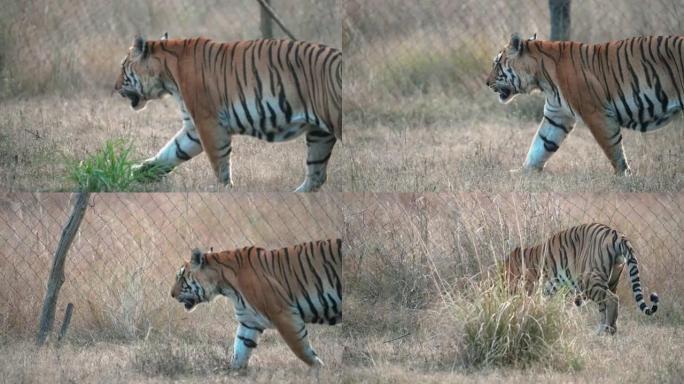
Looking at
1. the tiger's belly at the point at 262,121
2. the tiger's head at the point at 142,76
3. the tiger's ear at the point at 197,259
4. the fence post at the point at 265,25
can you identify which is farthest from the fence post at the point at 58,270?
the fence post at the point at 265,25

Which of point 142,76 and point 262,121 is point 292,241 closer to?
point 262,121

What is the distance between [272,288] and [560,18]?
5.07 m

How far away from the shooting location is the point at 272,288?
862 cm

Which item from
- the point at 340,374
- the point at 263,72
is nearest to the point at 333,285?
the point at 340,374

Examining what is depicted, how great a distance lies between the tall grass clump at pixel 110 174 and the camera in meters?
9.19

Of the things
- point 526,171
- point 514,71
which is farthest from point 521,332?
point 514,71

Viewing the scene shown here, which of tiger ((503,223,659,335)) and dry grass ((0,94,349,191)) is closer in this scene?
tiger ((503,223,659,335))

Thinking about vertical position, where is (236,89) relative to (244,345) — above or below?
above

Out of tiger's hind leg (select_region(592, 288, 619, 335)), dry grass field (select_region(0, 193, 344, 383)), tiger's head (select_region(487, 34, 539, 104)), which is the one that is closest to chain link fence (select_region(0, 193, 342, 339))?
dry grass field (select_region(0, 193, 344, 383))

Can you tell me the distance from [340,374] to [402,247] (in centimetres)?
165

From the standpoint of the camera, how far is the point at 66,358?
866 cm

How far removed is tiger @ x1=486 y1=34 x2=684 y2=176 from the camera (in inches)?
369

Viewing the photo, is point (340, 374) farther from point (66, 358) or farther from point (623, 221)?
point (623, 221)

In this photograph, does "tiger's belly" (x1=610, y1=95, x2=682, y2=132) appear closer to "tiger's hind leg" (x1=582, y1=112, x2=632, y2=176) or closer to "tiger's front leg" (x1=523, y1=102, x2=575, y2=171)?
"tiger's hind leg" (x1=582, y1=112, x2=632, y2=176)
